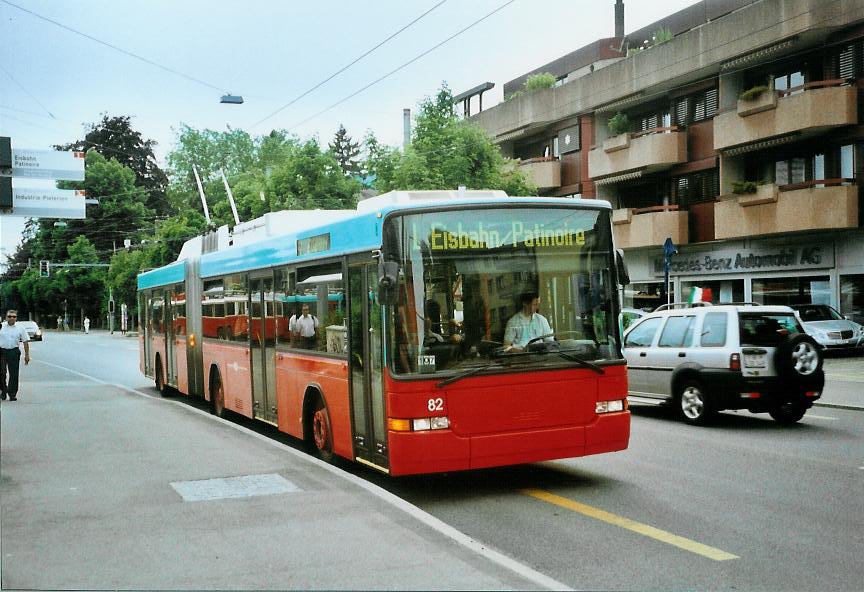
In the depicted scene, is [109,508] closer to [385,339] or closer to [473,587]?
[385,339]

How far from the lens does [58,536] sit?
6.18m

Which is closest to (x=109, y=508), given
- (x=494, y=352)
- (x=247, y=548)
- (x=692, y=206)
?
(x=247, y=548)

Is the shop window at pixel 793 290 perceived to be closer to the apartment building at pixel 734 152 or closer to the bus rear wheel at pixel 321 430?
the apartment building at pixel 734 152

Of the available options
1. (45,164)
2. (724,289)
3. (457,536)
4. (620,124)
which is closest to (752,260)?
(724,289)

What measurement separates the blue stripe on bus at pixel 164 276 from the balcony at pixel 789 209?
63.2ft

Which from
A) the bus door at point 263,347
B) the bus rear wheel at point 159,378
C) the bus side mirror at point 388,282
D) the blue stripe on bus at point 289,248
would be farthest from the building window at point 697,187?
the bus side mirror at point 388,282

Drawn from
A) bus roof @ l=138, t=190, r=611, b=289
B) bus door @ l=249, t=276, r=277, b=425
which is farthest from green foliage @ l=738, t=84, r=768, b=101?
bus door @ l=249, t=276, r=277, b=425

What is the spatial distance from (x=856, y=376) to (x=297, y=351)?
1562 cm

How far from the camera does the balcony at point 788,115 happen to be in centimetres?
2766

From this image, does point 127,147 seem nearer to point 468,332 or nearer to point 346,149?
point 346,149

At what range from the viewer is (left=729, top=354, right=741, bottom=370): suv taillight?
41.1 ft

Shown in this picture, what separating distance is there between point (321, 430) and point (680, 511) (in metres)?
4.02

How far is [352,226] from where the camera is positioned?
8.89 metres

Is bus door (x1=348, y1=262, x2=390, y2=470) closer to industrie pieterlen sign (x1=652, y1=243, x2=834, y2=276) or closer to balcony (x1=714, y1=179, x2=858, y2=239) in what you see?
balcony (x1=714, y1=179, x2=858, y2=239)
